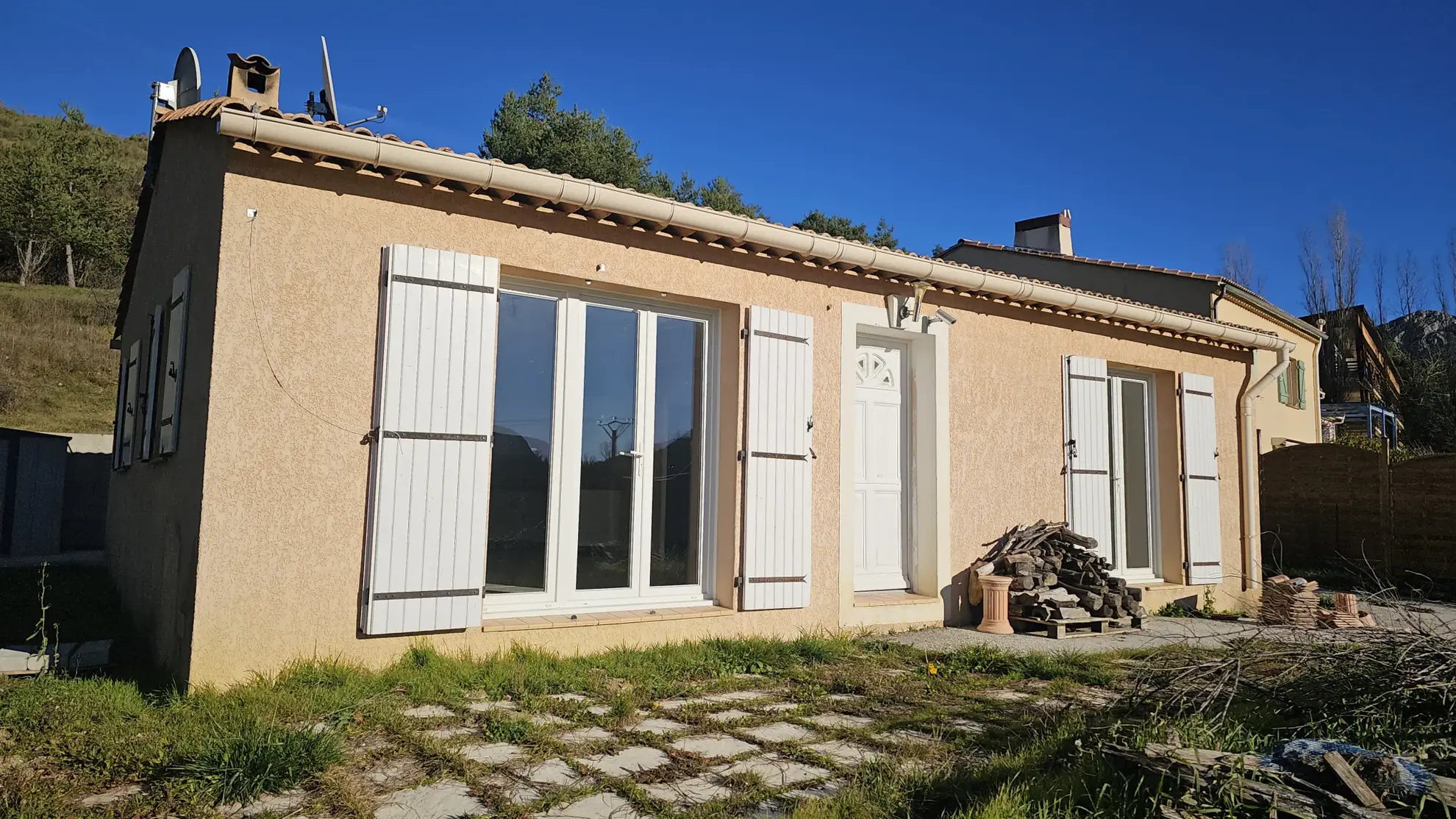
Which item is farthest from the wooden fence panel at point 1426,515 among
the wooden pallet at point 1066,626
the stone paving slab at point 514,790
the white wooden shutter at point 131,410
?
the white wooden shutter at point 131,410

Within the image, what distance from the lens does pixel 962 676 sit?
4.69 meters

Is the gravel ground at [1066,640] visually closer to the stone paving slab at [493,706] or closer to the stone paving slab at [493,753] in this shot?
the stone paving slab at [493,706]

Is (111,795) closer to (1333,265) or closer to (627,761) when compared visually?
(627,761)

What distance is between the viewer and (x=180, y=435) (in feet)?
14.7

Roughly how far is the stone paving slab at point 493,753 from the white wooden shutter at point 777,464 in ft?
7.69

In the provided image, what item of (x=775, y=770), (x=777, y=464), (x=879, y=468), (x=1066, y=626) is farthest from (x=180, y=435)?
(x=1066, y=626)

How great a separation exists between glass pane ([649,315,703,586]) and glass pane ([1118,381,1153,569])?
4613mm

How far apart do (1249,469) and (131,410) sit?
9918 mm

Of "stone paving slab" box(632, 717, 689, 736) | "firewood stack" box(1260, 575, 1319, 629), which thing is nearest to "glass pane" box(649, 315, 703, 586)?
"stone paving slab" box(632, 717, 689, 736)

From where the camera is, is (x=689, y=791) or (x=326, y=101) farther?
(x=326, y=101)

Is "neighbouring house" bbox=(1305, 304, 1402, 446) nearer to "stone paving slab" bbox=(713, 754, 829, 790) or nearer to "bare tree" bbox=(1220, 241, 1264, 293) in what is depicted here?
"bare tree" bbox=(1220, 241, 1264, 293)

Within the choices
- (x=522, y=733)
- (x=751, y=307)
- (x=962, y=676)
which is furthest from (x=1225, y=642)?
(x=751, y=307)

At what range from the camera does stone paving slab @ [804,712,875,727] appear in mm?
3680

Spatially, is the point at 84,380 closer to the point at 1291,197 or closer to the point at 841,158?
the point at 841,158
